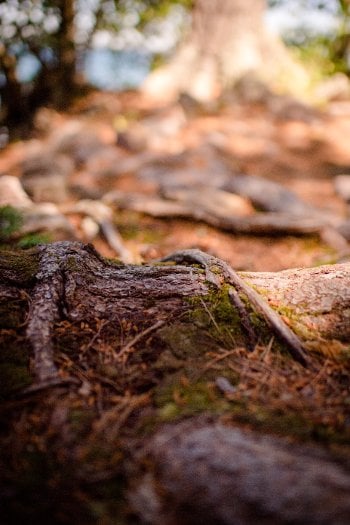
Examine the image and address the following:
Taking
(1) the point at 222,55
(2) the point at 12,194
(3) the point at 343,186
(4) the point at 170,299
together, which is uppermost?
(1) the point at 222,55

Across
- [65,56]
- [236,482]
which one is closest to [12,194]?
[236,482]

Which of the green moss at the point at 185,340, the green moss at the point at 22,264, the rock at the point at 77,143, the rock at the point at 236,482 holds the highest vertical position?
the rock at the point at 77,143

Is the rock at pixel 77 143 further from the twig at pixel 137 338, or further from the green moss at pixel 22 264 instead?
the twig at pixel 137 338

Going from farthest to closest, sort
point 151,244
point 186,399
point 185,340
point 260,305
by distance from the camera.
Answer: point 151,244 → point 260,305 → point 185,340 → point 186,399

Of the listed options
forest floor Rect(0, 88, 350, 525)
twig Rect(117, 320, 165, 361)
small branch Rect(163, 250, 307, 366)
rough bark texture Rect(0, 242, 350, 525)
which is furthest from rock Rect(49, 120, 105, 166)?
twig Rect(117, 320, 165, 361)

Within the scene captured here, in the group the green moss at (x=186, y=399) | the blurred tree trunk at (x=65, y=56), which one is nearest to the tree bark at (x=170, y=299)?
the green moss at (x=186, y=399)

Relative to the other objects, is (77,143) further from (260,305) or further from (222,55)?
(260,305)

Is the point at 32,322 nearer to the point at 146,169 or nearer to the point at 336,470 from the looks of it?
the point at 336,470
